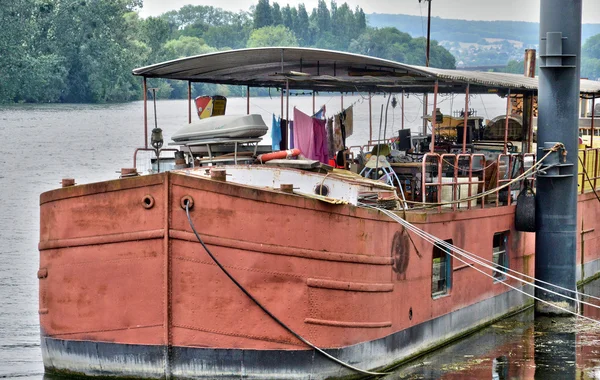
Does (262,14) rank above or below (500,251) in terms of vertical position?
above

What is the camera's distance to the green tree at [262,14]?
479 ft

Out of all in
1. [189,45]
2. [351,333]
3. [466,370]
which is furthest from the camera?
[189,45]

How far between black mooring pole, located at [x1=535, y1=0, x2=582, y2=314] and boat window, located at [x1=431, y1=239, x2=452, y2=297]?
2.59m

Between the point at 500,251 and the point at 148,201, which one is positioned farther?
the point at 500,251

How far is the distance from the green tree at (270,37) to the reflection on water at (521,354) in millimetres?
106599

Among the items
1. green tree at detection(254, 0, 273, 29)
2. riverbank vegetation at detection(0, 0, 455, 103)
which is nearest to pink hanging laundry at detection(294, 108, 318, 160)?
riverbank vegetation at detection(0, 0, 455, 103)

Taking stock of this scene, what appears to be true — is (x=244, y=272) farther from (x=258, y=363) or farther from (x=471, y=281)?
(x=471, y=281)

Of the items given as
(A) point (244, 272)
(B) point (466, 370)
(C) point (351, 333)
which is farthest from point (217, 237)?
(B) point (466, 370)

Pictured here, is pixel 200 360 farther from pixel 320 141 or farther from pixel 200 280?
pixel 320 141

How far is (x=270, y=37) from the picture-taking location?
130500 mm

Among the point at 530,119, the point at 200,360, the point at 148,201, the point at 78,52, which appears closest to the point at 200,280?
the point at 200,360

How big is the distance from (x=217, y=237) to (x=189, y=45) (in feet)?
339

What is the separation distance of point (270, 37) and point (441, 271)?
115031 mm

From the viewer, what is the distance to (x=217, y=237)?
13438 mm
